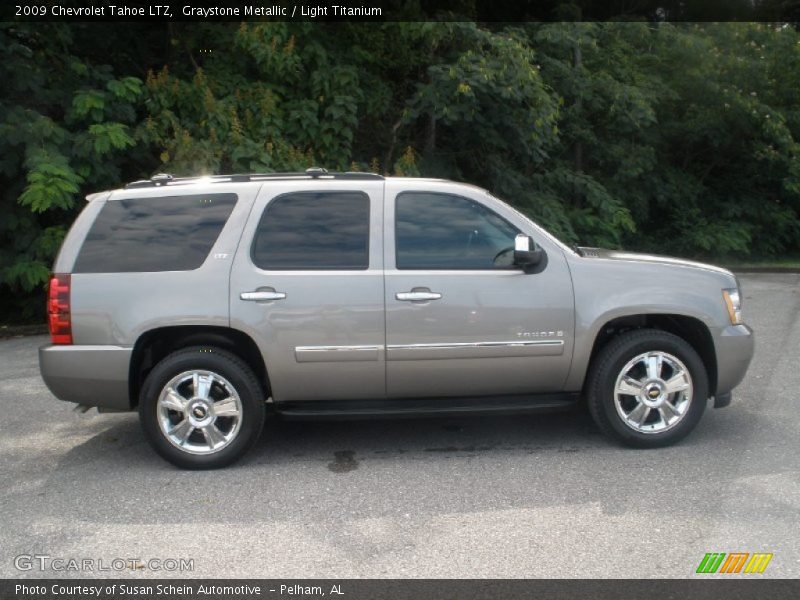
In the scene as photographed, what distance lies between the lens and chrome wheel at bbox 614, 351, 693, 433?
5770 millimetres

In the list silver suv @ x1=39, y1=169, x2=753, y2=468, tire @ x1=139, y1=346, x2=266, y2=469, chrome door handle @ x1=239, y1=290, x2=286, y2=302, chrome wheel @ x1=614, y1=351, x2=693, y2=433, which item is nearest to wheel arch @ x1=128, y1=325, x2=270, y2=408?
silver suv @ x1=39, y1=169, x2=753, y2=468

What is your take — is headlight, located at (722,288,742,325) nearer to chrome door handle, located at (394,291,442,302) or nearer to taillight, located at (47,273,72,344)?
chrome door handle, located at (394,291,442,302)

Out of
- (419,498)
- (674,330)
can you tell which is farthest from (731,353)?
(419,498)

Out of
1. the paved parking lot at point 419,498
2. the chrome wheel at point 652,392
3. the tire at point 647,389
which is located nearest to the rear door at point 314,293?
the paved parking lot at point 419,498

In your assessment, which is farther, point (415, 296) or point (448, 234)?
point (448, 234)

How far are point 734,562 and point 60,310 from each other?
169 inches

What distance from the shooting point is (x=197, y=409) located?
5.59 m

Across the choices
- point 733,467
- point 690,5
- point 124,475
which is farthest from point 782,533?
point 690,5

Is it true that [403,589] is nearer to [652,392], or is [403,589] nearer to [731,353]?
[652,392]

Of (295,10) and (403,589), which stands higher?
(295,10)

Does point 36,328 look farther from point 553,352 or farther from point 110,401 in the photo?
point 553,352

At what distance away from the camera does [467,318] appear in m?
5.62

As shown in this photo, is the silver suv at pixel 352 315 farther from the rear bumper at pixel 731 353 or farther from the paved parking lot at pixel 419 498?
the paved parking lot at pixel 419 498

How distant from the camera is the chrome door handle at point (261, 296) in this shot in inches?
219
